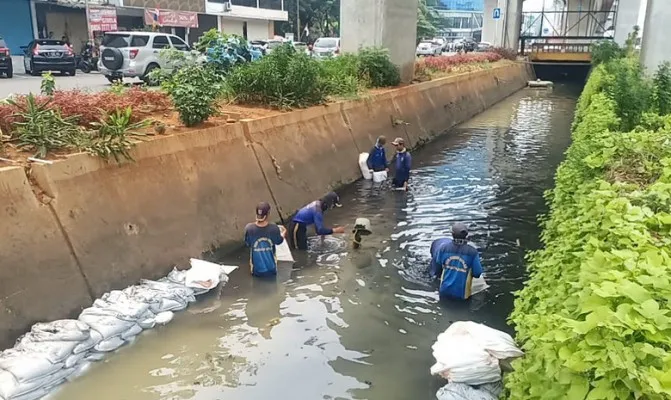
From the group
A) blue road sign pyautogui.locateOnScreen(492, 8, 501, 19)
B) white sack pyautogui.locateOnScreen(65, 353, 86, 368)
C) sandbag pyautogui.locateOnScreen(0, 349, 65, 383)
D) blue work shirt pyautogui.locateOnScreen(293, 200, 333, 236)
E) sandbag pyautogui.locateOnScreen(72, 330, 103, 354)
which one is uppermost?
blue road sign pyautogui.locateOnScreen(492, 8, 501, 19)

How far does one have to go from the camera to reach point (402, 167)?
1266cm

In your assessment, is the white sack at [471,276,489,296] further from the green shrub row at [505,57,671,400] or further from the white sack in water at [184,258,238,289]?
the white sack in water at [184,258,238,289]

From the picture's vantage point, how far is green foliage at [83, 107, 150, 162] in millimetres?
7297

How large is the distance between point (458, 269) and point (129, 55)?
1777 centimetres

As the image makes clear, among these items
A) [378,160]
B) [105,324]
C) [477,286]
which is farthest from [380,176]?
[105,324]

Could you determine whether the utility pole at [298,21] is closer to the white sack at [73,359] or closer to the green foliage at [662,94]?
the green foliage at [662,94]

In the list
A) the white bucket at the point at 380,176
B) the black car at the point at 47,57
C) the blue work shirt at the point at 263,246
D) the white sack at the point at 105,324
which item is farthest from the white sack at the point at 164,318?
the black car at the point at 47,57

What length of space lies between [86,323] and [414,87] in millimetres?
14542

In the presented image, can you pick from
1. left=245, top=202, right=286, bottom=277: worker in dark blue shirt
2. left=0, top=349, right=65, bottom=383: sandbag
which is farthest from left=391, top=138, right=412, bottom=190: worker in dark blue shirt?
left=0, top=349, right=65, bottom=383: sandbag

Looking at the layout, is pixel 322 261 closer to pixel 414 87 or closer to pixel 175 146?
pixel 175 146

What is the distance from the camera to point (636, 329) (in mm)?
2508

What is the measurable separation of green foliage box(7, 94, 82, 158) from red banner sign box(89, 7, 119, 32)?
2506 centimetres

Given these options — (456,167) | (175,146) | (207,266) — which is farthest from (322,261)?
(456,167)

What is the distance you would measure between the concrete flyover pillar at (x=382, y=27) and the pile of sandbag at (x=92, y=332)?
499 inches
